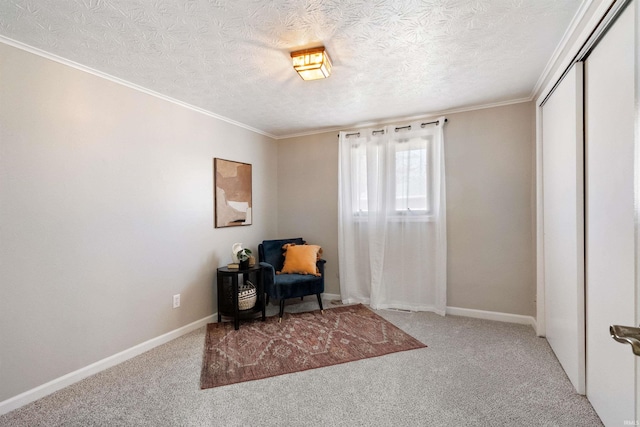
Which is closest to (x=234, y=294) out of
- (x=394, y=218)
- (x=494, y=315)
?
(x=394, y=218)

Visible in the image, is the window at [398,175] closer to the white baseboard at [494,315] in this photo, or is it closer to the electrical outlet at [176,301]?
the white baseboard at [494,315]

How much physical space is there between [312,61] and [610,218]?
1.95m

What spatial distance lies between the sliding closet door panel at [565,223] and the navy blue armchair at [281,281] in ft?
7.35

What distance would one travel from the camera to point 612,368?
149 cm

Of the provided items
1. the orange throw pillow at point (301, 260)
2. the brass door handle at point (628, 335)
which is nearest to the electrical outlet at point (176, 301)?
the orange throw pillow at point (301, 260)

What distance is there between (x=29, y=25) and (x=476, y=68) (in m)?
2.99

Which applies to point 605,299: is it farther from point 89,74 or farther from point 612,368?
point 89,74

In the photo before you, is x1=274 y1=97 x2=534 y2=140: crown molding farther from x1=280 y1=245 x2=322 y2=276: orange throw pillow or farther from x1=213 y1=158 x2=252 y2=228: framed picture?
x1=280 y1=245 x2=322 y2=276: orange throw pillow

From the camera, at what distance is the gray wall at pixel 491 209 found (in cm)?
304

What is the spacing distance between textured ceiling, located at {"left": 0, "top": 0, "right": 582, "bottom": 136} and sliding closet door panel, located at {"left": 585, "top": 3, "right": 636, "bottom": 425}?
1.50 ft

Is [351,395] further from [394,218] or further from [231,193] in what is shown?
[231,193]

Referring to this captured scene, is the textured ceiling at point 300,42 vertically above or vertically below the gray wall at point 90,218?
above

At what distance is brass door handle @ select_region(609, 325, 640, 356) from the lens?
0.76 meters

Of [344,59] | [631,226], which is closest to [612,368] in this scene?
[631,226]
